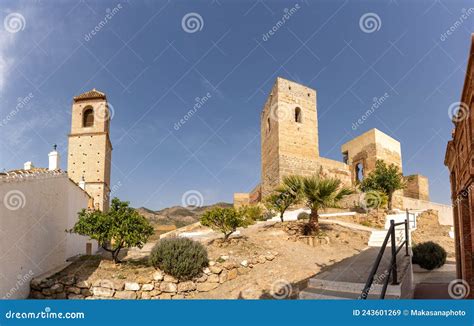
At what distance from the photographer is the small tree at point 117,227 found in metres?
9.96

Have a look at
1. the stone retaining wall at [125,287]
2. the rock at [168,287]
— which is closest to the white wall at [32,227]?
the stone retaining wall at [125,287]

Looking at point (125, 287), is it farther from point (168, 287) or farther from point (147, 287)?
point (168, 287)

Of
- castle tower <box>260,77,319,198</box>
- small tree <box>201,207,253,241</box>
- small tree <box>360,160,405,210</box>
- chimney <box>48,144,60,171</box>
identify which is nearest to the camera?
chimney <box>48,144,60,171</box>

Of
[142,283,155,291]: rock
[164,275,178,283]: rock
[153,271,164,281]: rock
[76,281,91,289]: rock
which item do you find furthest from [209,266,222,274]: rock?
[76,281,91,289]: rock

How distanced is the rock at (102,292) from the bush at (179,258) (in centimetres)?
145

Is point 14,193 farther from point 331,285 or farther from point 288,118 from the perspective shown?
point 288,118

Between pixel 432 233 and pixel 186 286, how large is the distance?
1256cm

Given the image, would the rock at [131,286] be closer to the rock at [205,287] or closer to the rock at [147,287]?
the rock at [147,287]

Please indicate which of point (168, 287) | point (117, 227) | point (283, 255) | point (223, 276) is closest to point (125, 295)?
point (168, 287)

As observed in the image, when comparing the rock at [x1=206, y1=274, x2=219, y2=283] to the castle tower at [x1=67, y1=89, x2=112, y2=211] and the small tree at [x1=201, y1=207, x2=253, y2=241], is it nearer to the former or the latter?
the small tree at [x1=201, y1=207, x2=253, y2=241]

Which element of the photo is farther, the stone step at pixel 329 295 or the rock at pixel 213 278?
the rock at pixel 213 278

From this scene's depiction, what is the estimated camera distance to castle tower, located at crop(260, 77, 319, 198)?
25344 mm

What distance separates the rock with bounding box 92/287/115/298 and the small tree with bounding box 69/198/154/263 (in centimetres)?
141

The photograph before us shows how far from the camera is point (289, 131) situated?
25.8 metres
